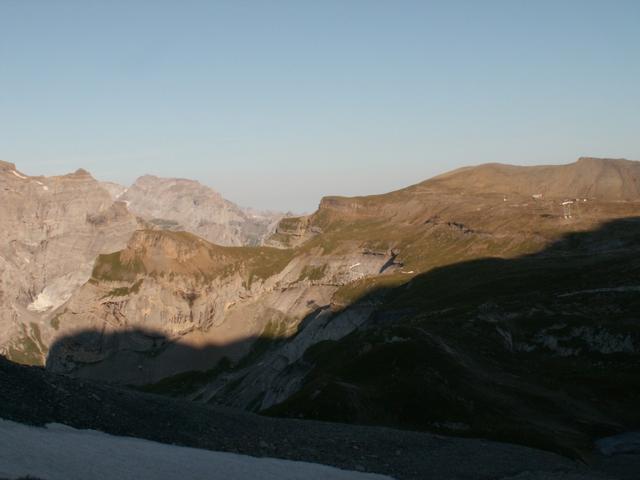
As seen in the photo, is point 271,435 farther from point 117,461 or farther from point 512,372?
point 512,372

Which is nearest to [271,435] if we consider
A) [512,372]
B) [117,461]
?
[117,461]

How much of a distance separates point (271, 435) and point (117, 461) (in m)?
12.6

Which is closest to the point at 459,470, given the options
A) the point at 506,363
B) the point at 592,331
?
the point at 506,363

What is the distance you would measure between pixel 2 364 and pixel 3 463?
452 inches

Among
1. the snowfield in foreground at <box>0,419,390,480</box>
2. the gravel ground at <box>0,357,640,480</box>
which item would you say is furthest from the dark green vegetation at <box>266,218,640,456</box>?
the snowfield in foreground at <box>0,419,390,480</box>

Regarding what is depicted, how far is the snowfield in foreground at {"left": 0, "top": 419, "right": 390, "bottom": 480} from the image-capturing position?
2194 centimetres

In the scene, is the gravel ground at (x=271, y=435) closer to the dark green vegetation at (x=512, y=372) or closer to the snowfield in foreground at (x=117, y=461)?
the snowfield in foreground at (x=117, y=461)

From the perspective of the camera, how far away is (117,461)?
24359 mm

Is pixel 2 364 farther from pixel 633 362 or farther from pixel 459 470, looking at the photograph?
pixel 633 362

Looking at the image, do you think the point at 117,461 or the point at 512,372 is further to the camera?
the point at 512,372

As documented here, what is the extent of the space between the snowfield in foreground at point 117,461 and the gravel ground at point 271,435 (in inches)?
69.2

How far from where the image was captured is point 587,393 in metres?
57.6

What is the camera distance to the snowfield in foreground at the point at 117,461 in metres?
21.9

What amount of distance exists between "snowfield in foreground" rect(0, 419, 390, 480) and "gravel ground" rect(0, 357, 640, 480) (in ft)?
5.77
